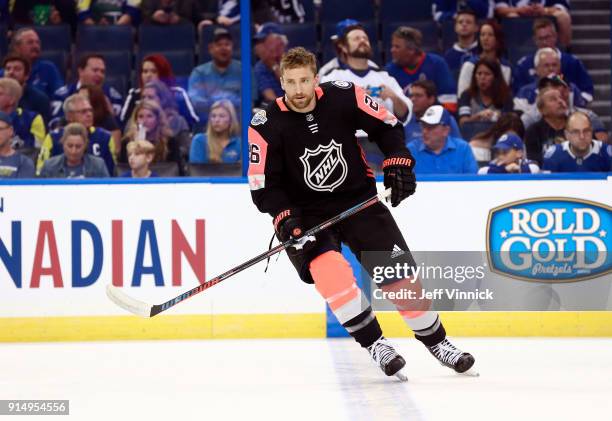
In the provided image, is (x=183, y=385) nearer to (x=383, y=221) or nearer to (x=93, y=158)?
(x=383, y=221)

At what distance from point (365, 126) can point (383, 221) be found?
34 centimetres

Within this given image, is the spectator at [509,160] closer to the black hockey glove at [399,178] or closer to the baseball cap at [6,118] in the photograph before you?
the black hockey glove at [399,178]

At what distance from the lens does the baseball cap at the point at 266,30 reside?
6441 millimetres

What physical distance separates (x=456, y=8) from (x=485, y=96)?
0.95 m

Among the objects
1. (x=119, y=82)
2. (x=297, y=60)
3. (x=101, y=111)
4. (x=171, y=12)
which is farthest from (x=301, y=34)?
(x=297, y=60)

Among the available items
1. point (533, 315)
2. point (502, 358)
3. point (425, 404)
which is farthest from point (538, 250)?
point (425, 404)

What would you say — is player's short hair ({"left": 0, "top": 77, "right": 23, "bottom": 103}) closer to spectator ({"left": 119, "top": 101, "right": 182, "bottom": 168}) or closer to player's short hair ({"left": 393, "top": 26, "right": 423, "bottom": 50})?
spectator ({"left": 119, "top": 101, "right": 182, "bottom": 168})

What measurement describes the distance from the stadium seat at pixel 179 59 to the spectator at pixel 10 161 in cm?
128

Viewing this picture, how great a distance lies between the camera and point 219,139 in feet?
18.2

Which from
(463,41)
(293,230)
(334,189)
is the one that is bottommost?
(293,230)

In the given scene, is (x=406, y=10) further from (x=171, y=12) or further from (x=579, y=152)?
(x=579, y=152)

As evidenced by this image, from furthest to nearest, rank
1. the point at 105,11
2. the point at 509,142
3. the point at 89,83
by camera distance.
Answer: the point at 105,11 → the point at 89,83 → the point at 509,142

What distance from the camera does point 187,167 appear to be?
5430mm

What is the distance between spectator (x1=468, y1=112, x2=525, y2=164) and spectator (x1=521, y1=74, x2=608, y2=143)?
0.06 meters
